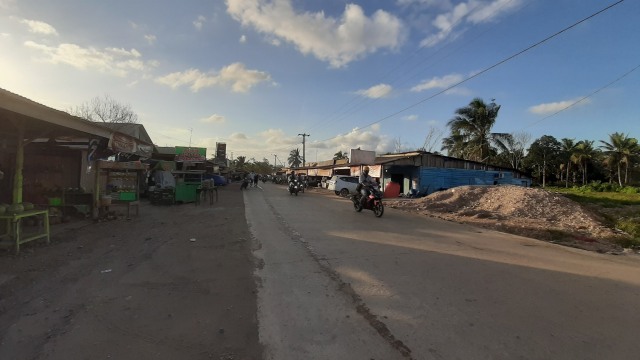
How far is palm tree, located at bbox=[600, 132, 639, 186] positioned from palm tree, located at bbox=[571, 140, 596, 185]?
2181 millimetres

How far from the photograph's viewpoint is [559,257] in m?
7.52

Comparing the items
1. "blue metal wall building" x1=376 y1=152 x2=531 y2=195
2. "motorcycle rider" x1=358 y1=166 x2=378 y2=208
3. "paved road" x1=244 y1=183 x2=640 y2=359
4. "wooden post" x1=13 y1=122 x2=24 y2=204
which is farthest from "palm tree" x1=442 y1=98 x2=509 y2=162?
"wooden post" x1=13 y1=122 x2=24 y2=204

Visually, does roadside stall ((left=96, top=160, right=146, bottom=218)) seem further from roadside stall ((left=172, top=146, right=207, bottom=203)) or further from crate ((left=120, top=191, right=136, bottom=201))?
roadside stall ((left=172, top=146, right=207, bottom=203))

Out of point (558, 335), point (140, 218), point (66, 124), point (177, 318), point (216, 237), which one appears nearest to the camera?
point (558, 335)

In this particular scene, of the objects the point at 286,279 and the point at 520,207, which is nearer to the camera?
the point at 286,279

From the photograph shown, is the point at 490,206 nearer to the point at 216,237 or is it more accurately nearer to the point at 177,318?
the point at 216,237

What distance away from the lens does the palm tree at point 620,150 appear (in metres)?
57.0

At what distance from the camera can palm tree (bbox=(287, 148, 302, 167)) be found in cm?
12162

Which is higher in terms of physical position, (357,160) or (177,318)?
(357,160)

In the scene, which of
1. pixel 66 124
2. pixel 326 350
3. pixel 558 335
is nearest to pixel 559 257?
pixel 558 335

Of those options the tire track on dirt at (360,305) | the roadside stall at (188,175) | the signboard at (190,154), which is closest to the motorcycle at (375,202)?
the tire track on dirt at (360,305)

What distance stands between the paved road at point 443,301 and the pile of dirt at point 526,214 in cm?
244

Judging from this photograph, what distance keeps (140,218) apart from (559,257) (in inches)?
476

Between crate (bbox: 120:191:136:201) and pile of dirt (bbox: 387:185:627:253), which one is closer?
pile of dirt (bbox: 387:185:627:253)
